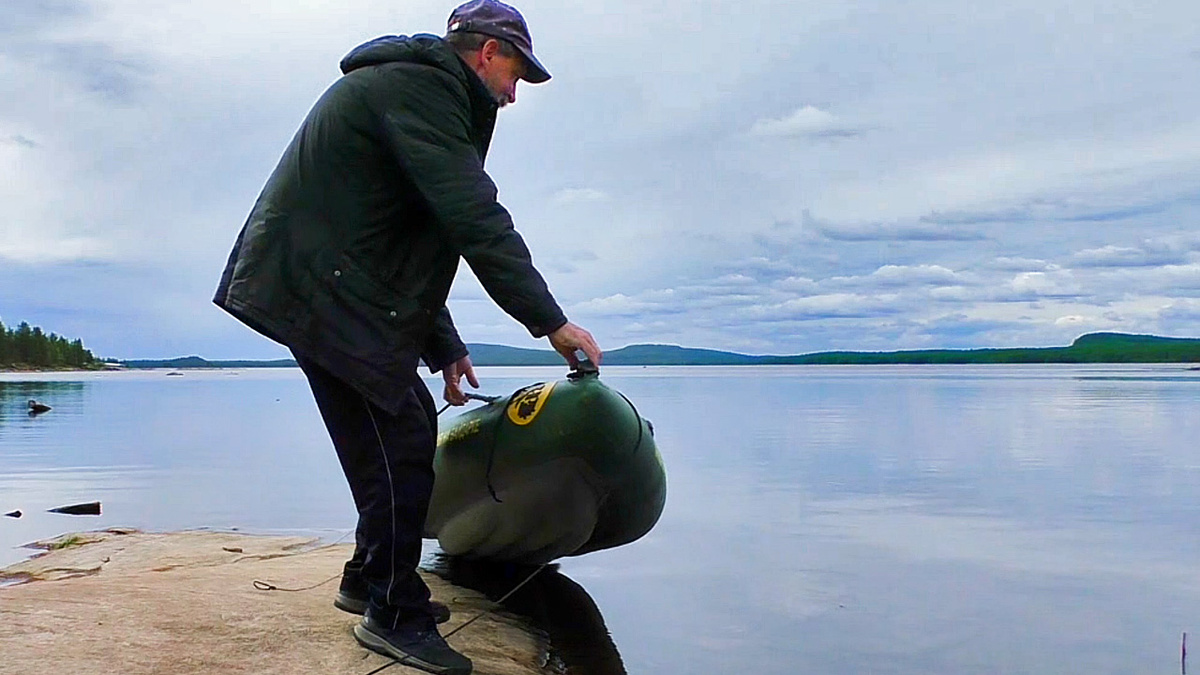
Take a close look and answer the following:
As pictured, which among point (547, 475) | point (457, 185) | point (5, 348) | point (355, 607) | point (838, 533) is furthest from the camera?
point (5, 348)

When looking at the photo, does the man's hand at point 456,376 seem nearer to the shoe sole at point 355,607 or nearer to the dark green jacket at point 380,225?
the shoe sole at point 355,607

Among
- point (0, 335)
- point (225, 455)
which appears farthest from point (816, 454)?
point (0, 335)

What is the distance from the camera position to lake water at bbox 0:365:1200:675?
630cm

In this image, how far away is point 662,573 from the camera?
27.0ft

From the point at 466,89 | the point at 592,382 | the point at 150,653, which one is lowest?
the point at 150,653

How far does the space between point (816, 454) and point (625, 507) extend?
12125 mm

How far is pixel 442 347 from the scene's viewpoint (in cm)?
486

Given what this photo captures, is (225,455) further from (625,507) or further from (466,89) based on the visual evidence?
(466,89)

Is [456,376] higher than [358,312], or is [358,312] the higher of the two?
[358,312]

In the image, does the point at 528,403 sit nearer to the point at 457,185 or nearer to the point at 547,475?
the point at 547,475

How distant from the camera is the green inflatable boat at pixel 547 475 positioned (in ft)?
16.8

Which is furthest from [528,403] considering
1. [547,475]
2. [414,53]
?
[414,53]

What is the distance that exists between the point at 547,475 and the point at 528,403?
0.36 metres

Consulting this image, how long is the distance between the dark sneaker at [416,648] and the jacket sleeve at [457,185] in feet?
4.07
